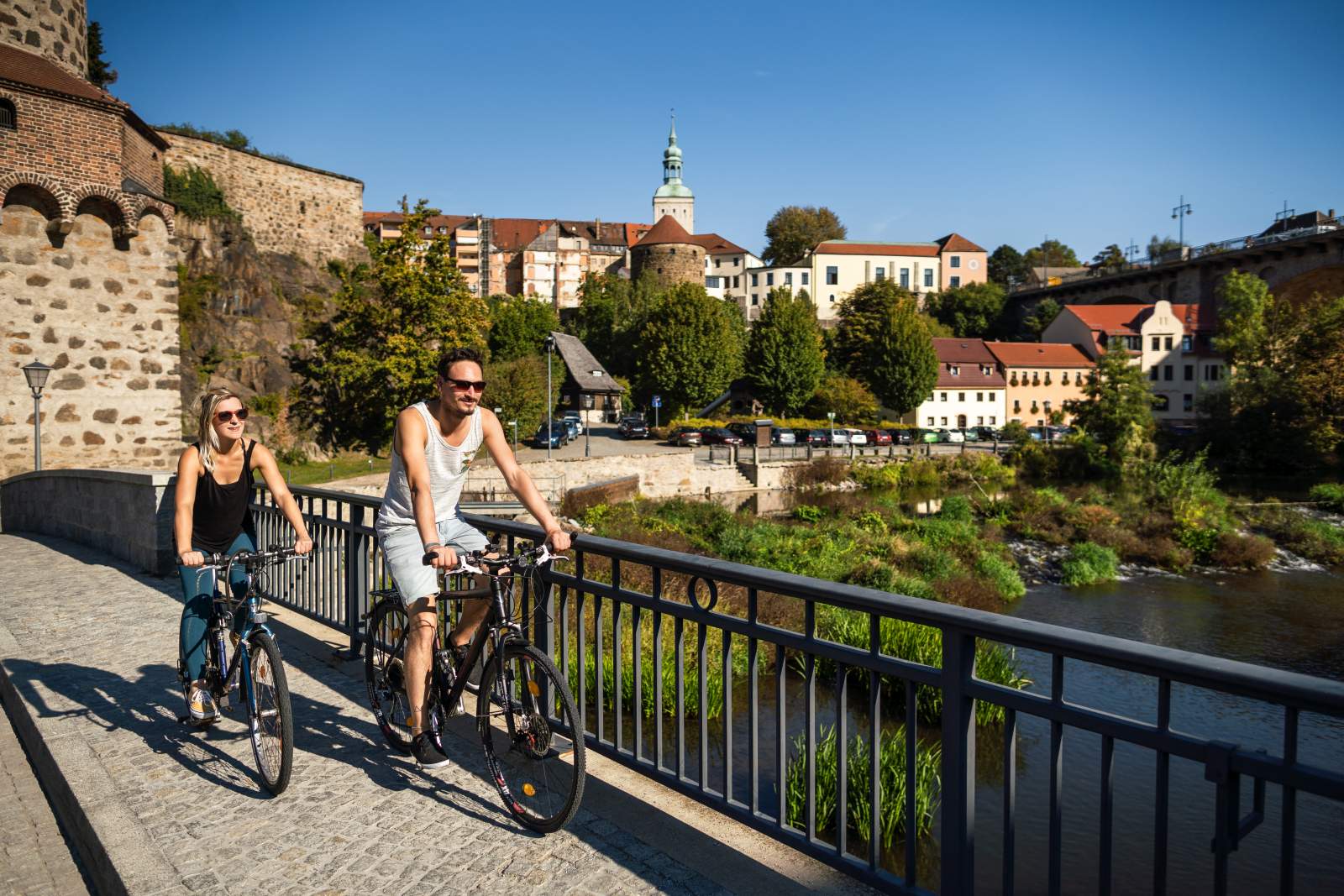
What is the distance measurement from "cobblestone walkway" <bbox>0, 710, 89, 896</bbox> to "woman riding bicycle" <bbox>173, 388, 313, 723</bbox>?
794 mm

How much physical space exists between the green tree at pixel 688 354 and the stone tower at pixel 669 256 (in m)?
26.9

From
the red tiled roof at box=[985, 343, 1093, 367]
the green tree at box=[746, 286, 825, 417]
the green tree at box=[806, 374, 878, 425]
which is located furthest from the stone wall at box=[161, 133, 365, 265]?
the red tiled roof at box=[985, 343, 1093, 367]

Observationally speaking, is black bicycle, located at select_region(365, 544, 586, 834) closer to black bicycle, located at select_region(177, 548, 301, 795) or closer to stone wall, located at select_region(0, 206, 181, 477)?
black bicycle, located at select_region(177, 548, 301, 795)

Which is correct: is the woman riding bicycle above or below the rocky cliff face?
below

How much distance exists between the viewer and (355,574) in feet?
21.5

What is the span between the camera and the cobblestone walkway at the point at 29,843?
3946 mm

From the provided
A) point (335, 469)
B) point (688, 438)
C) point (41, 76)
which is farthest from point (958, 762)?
point (688, 438)

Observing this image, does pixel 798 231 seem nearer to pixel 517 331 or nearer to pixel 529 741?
pixel 517 331

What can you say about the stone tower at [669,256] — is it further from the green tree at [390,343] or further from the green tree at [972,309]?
the green tree at [390,343]

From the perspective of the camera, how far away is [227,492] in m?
5.09

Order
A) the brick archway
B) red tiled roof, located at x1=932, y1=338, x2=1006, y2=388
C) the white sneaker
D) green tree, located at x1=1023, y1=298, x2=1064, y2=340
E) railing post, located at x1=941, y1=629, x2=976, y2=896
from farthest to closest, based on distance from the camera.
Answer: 1. green tree, located at x1=1023, y1=298, x2=1064, y2=340
2. red tiled roof, located at x1=932, y1=338, x2=1006, y2=388
3. the brick archway
4. the white sneaker
5. railing post, located at x1=941, y1=629, x2=976, y2=896

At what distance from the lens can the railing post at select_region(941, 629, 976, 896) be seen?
289 cm

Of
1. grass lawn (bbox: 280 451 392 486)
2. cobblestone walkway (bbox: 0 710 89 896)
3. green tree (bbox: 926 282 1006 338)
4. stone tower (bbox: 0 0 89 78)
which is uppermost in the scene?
green tree (bbox: 926 282 1006 338)

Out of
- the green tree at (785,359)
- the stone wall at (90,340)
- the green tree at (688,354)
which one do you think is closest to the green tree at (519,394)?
the green tree at (688,354)
